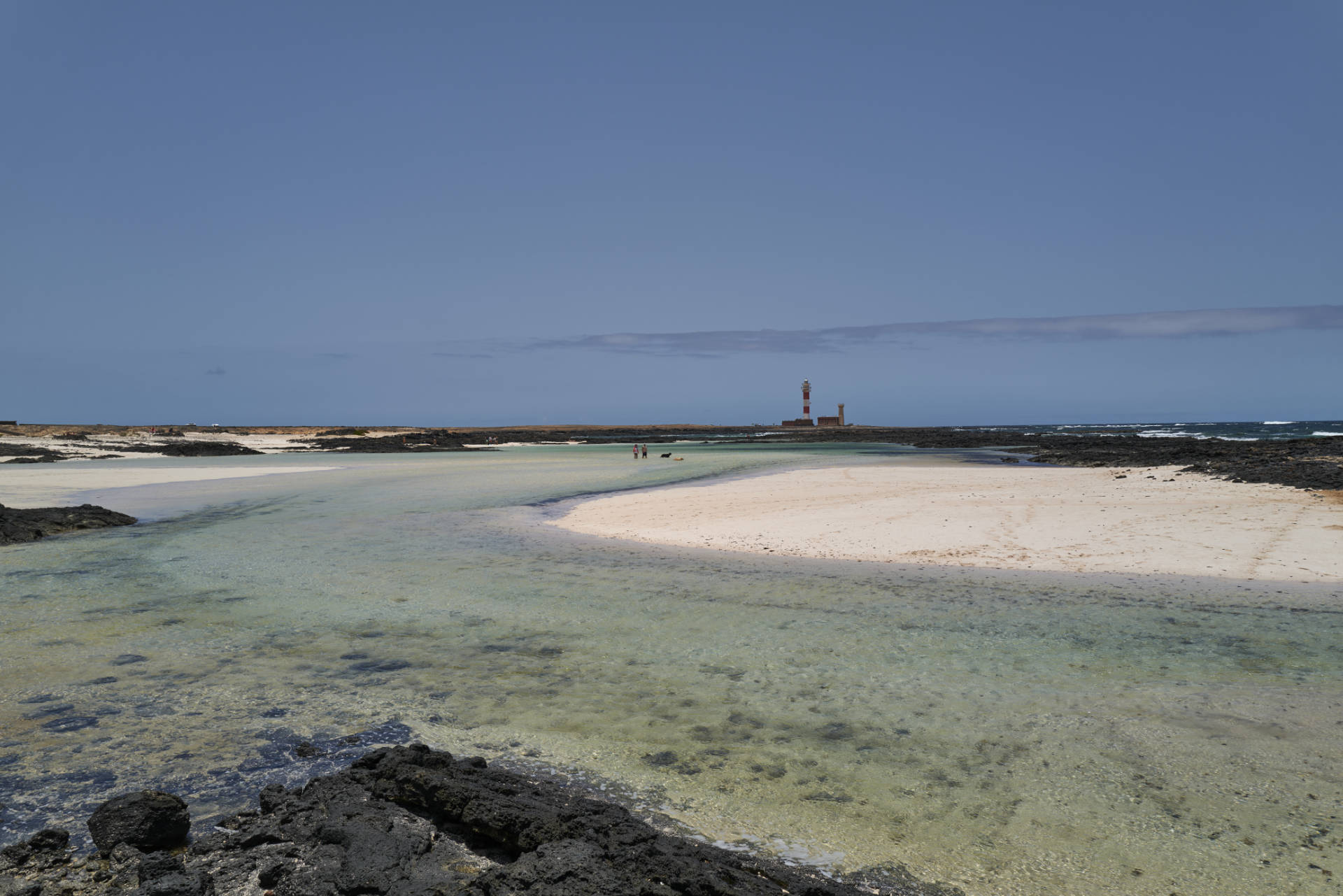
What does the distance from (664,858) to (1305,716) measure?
201 inches

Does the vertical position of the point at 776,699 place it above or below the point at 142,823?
below

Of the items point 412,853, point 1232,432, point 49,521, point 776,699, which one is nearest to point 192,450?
point 49,521

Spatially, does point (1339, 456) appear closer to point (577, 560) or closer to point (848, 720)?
point (577, 560)

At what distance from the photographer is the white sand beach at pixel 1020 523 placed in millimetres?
11398

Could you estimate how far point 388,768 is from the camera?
4.41m

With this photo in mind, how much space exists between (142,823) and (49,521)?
52.7 feet

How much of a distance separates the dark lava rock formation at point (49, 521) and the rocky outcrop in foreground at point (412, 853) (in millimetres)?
14541

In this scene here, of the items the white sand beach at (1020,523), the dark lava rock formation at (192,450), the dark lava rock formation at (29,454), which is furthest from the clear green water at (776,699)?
the dark lava rock formation at (192,450)

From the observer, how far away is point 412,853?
372 cm

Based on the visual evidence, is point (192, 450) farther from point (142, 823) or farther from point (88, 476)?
point (142, 823)

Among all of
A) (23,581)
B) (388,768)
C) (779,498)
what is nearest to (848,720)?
(388,768)

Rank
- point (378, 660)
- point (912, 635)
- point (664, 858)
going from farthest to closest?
point (912, 635)
point (378, 660)
point (664, 858)

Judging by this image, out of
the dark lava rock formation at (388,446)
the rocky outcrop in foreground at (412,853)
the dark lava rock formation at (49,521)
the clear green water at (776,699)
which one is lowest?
the clear green water at (776,699)

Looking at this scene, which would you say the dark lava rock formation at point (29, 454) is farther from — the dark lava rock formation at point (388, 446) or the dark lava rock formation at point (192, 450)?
the dark lava rock formation at point (388, 446)
